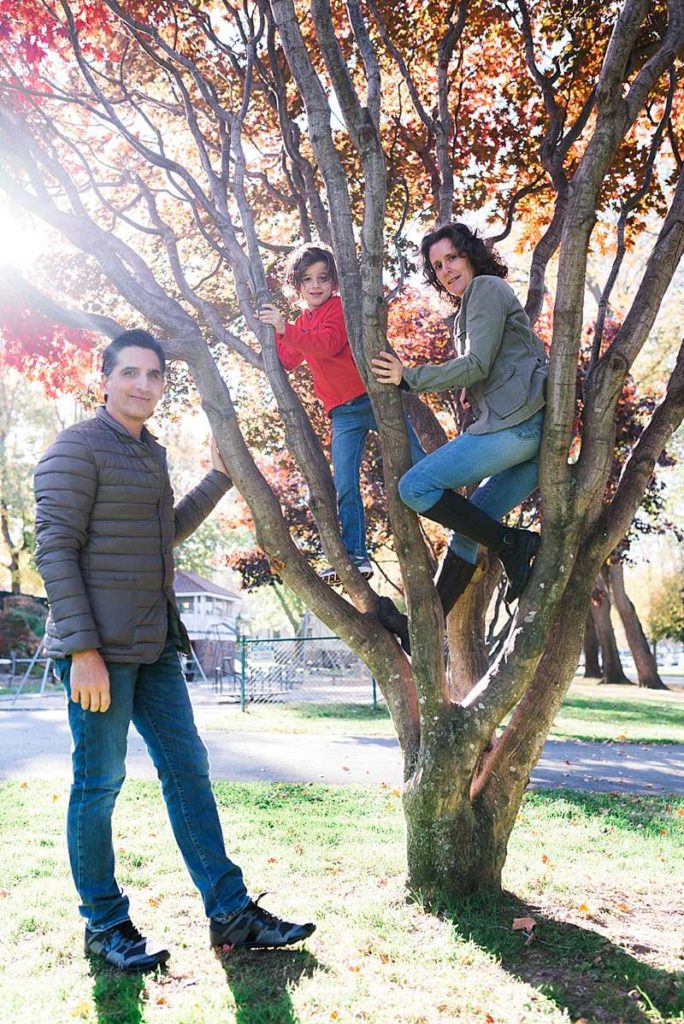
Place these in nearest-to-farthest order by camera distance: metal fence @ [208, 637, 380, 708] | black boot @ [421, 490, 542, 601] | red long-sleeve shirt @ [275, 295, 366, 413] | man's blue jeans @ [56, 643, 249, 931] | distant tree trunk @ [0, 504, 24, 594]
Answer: man's blue jeans @ [56, 643, 249, 931] < black boot @ [421, 490, 542, 601] < red long-sleeve shirt @ [275, 295, 366, 413] < metal fence @ [208, 637, 380, 708] < distant tree trunk @ [0, 504, 24, 594]

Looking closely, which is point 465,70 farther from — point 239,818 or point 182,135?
point 239,818

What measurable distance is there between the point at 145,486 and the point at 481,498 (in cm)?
148

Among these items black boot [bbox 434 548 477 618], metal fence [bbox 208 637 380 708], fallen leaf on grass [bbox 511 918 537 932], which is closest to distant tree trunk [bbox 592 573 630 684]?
metal fence [bbox 208 637 380 708]

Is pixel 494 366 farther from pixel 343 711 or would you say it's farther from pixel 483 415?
pixel 343 711

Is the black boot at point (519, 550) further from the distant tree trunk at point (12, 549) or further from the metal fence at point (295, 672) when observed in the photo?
the distant tree trunk at point (12, 549)

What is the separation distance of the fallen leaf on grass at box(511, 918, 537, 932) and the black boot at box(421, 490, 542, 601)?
132 cm

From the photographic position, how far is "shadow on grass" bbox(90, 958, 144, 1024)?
2.75 m

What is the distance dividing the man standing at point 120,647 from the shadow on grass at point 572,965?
754 mm

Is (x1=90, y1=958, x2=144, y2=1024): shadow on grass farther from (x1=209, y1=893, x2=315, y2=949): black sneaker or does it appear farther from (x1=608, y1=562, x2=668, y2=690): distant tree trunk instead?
(x1=608, y1=562, x2=668, y2=690): distant tree trunk

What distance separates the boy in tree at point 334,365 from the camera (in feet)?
13.3

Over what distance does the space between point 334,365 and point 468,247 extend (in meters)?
0.87

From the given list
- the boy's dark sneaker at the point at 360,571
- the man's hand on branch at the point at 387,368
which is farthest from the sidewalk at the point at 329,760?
the man's hand on branch at the point at 387,368

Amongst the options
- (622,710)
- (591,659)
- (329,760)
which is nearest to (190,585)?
(591,659)

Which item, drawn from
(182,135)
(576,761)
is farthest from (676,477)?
(182,135)
